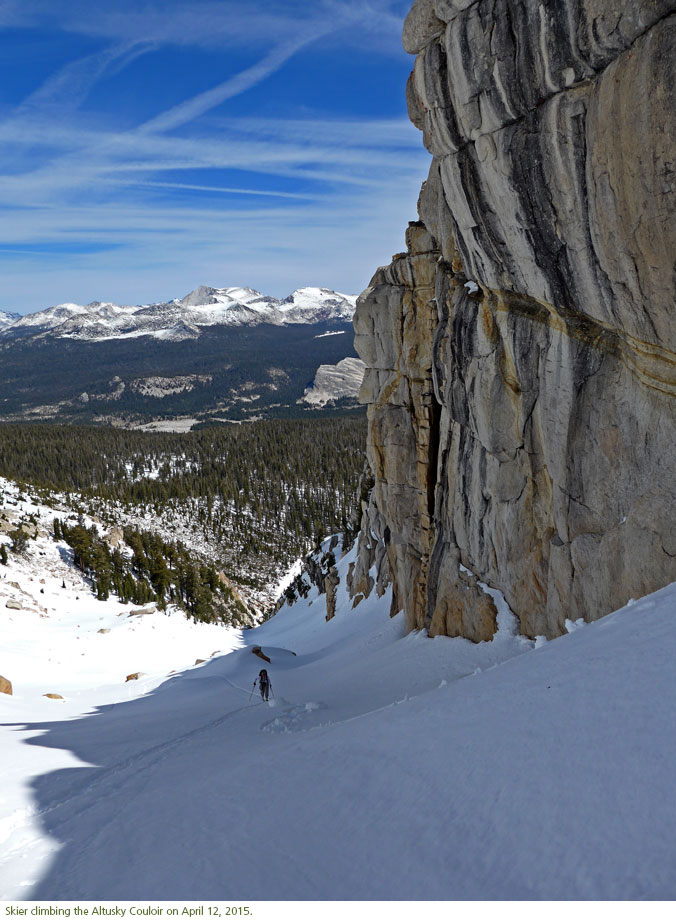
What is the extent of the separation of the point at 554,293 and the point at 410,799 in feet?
36.4

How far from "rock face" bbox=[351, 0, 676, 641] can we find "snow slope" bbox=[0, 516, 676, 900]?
10.8ft

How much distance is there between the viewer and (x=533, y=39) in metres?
11.5

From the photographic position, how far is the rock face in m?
10.3

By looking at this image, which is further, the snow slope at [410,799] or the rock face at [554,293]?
the rock face at [554,293]

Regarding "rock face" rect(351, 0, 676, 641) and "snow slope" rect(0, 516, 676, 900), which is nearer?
"snow slope" rect(0, 516, 676, 900)

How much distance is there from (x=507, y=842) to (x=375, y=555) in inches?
1312

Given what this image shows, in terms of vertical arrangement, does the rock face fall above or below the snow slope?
above

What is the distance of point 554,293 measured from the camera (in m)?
13.4

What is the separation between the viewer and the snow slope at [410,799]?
20.0 ft

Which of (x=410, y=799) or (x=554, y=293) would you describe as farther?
(x=554, y=293)

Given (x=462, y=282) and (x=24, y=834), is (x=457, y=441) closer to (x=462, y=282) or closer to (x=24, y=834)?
(x=462, y=282)

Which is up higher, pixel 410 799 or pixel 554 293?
pixel 554 293

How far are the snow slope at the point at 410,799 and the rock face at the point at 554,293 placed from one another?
3284 mm

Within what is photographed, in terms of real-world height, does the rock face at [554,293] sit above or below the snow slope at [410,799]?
above
